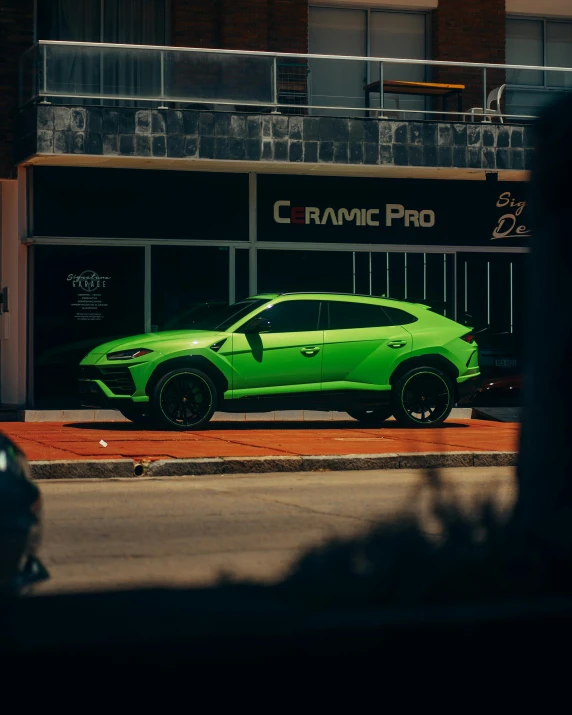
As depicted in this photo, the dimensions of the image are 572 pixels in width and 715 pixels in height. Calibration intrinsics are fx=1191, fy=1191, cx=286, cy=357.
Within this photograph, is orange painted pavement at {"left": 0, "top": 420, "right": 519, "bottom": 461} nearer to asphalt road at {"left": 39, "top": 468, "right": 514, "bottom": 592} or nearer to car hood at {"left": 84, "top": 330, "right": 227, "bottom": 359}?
asphalt road at {"left": 39, "top": 468, "right": 514, "bottom": 592}

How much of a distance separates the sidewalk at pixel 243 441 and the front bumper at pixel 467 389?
0.40 m

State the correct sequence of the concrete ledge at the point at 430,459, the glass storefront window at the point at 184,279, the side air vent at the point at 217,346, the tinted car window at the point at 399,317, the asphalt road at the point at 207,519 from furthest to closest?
1. the glass storefront window at the point at 184,279
2. the tinted car window at the point at 399,317
3. the side air vent at the point at 217,346
4. the concrete ledge at the point at 430,459
5. the asphalt road at the point at 207,519

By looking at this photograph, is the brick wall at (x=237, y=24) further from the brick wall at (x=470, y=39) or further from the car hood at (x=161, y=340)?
the car hood at (x=161, y=340)

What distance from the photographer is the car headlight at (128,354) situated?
46.6 feet

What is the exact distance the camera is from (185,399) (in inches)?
563

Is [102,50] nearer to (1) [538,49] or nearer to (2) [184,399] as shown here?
(2) [184,399]

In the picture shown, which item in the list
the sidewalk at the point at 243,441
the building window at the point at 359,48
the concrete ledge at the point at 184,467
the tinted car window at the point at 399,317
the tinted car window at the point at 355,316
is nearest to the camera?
the concrete ledge at the point at 184,467

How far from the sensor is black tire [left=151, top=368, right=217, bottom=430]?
14.1 metres

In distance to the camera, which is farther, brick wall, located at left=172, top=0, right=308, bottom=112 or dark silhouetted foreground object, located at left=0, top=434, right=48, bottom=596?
brick wall, located at left=172, top=0, right=308, bottom=112

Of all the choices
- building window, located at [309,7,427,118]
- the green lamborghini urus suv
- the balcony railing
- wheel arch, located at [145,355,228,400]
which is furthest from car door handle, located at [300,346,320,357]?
building window, located at [309,7,427,118]

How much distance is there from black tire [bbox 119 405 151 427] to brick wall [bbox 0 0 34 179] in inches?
196

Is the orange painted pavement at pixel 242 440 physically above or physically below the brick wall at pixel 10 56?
below

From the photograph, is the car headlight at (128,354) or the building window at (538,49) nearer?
the car headlight at (128,354)

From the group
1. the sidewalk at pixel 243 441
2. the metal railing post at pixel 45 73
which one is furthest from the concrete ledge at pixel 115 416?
the metal railing post at pixel 45 73
